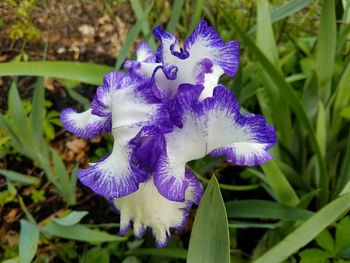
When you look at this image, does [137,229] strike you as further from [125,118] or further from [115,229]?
[115,229]

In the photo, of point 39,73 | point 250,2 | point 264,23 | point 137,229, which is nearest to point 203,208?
point 137,229

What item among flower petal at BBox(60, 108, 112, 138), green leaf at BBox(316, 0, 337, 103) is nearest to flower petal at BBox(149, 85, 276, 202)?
flower petal at BBox(60, 108, 112, 138)

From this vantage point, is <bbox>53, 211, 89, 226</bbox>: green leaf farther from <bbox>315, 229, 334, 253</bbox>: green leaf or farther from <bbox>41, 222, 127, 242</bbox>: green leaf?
<bbox>315, 229, 334, 253</bbox>: green leaf

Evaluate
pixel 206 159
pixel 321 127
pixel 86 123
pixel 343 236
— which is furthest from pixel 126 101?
pixel 321 127

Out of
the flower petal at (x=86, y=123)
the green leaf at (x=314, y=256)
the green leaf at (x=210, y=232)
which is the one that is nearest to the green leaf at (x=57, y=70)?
the flower petal at (x=86, y=123)

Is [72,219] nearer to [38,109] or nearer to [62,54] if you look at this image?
[38,109]
